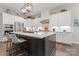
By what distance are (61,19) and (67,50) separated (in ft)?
1.50

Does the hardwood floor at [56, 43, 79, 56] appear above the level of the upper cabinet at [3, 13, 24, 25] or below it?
below

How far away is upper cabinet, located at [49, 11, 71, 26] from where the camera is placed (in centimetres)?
146

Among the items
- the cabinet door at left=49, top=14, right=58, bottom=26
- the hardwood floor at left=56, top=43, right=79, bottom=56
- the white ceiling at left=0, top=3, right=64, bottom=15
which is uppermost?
the white ceiling at left=0, top=3, right=64, bottom=15

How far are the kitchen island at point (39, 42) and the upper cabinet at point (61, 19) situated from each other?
167mm

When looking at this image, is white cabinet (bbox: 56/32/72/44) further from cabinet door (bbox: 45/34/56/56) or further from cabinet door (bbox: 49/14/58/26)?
cabinet door (bbox: 49/14/58/26)

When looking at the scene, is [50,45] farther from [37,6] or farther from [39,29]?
[37,6]

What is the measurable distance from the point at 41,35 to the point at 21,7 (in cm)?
50

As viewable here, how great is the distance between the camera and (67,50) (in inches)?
58.8

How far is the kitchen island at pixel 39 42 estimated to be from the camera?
1.50 meters

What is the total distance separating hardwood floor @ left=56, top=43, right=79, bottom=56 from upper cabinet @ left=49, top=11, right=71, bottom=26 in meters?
0.31

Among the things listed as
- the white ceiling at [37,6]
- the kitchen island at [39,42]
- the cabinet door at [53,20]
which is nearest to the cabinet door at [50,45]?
the kitchen island at [39,42]

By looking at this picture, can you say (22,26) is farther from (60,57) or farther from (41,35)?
(60,57)

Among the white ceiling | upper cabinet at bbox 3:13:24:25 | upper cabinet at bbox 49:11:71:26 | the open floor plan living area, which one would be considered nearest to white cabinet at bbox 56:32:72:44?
the open floor plan living area

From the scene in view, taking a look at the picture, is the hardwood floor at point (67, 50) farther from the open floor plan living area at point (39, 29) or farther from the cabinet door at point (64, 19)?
the cabinet door at point (64, 19)
